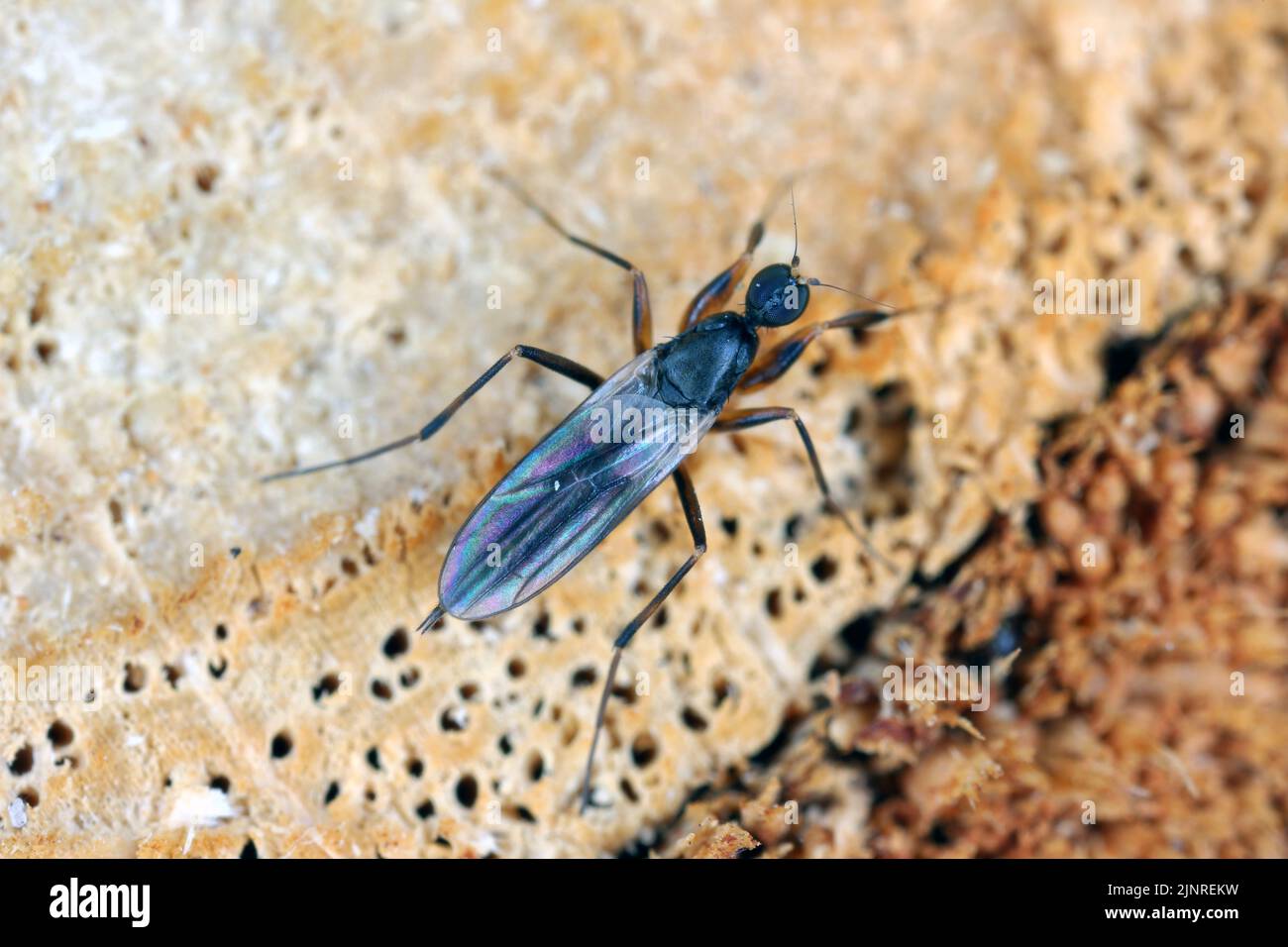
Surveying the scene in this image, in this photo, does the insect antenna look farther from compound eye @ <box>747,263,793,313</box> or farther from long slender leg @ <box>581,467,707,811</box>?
long slender leg @ <box>581,467,707,811</box>

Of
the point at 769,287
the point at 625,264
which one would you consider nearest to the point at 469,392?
the point at 625,264

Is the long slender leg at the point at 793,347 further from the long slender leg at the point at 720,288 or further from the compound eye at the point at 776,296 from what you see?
the long slender leg at the point at 720,288

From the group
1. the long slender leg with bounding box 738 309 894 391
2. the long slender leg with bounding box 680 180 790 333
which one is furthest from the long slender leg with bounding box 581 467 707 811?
the long slender leg with bounding box 680 180 790 333

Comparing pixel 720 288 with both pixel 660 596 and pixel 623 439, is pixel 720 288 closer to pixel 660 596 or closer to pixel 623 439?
pixel 623 439

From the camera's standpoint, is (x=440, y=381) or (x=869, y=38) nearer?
(x=440, y=381)
